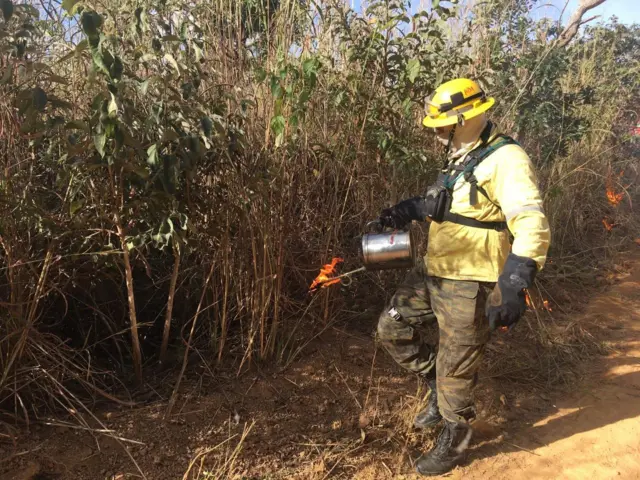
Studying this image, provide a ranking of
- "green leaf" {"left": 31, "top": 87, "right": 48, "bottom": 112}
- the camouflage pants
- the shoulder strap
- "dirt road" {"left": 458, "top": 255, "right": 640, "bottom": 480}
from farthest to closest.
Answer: "dirt road" {"left": 458, "top": 255, "right": 640, "bottom": 480}
the camouflage pants
the shoulder strap
"green leaf" {"left": 31, "top": 87, "right": 48, "bottom": 112}

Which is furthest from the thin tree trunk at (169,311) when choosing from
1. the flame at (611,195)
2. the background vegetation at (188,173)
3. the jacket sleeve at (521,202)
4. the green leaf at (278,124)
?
the flame at (611,195)

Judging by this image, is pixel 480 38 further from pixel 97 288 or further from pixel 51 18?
pixel 97 288

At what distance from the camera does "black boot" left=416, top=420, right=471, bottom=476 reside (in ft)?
7.62

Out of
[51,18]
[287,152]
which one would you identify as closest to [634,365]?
[287,152]

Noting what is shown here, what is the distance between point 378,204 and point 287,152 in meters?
0.97

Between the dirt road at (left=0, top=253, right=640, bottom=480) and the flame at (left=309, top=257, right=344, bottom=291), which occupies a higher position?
the flame at (left=309, top=257, right=344, bottom=291)

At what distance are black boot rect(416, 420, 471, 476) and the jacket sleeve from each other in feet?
3.03

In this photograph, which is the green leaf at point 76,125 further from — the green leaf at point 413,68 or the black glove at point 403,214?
the green leaf at point 413,68

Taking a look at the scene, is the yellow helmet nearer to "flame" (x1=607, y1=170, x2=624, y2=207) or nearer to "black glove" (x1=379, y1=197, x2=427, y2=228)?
"black glove" (x1=379, y1=197, x2=427, y2=228)

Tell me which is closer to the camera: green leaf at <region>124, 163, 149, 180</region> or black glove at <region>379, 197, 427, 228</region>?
green leaf at <region>124, 163, 149, 180</region>

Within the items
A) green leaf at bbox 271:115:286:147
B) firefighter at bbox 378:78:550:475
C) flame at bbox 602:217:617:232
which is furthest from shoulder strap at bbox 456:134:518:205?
flame at bbox 602:217:617:232

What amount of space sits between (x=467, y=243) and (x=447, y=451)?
3.27 ft

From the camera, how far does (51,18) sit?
223 centimetres

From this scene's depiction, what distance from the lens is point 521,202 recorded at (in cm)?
192
